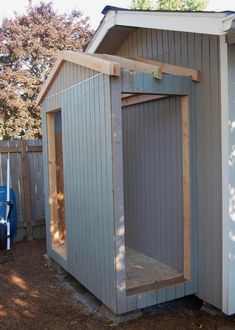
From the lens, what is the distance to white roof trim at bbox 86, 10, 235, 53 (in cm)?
288

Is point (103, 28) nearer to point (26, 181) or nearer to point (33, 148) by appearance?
point (33, 148)

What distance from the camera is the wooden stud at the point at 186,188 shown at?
11.7 feet

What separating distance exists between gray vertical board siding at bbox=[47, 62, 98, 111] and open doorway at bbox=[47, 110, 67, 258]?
0.96 ft

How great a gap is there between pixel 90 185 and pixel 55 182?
1.45 metres

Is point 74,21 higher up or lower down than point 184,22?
higher up

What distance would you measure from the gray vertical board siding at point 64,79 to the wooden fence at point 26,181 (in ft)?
5.73

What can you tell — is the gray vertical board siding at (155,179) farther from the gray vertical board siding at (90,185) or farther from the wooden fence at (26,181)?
the wooden fence at (26,181)

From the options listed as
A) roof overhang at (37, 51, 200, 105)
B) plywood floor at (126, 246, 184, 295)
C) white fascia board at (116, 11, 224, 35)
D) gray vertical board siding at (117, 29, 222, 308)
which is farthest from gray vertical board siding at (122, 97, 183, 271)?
white fascia board at (116, 11, 224, 35)

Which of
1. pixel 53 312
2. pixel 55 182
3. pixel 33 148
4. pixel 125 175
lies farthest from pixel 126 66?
pixel 33 148

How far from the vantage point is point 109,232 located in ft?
10.8

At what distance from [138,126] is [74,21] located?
11371 mm

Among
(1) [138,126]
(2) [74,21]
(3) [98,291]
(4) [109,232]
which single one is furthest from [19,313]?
(2) [74,21]

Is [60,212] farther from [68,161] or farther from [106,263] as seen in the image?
[106,263]

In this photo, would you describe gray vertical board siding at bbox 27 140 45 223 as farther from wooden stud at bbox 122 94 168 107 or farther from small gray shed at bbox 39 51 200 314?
wooden stud at bbox 122 94 168 107
